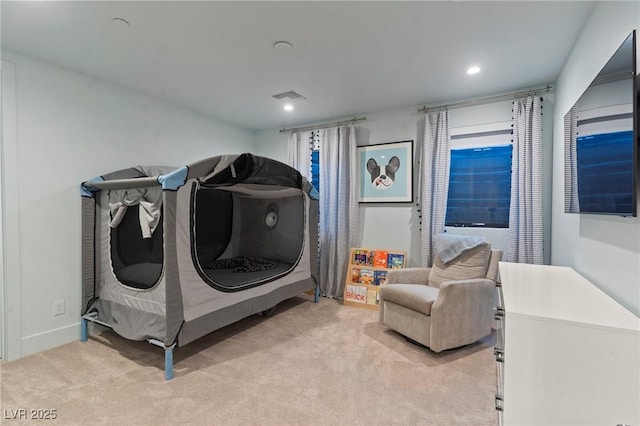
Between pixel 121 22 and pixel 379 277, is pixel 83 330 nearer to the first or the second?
pixel 121 22

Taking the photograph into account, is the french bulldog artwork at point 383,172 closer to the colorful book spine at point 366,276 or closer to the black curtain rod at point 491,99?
the black curtain rod at point 491,99

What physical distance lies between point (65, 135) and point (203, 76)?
4.20 feet

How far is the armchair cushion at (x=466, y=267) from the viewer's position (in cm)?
271

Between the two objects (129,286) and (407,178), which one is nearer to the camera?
(129,286)

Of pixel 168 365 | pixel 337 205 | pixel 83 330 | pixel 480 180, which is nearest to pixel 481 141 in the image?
pixel 480 180

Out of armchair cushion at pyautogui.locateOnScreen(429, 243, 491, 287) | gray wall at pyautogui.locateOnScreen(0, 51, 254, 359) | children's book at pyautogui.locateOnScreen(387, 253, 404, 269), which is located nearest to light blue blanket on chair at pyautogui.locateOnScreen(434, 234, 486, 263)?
armchair cushion at pyautogui.locateOnScreen(429, 243, 491, 287)

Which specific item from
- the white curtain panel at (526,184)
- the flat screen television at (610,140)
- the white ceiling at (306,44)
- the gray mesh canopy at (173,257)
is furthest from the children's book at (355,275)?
the flat screen television at (610,140)

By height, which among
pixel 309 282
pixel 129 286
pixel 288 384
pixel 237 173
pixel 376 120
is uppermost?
pixel 376 120

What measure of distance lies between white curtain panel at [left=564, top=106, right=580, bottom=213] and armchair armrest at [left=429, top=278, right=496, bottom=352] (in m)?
0.88

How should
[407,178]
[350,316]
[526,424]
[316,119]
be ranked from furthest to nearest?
[316,119]
[407,178]
[350,316]
[526,424]

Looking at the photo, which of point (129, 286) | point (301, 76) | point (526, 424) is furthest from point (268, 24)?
point (526, 424)

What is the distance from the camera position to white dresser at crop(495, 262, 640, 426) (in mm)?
970

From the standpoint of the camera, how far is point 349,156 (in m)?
3.80

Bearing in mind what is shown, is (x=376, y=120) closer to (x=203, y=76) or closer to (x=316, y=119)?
(x=316, y=119)
